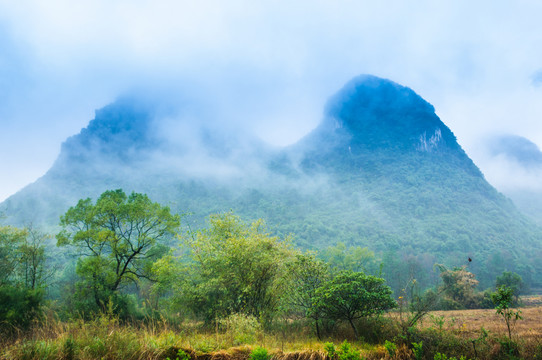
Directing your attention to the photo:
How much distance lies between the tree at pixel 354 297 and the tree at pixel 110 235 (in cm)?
1405

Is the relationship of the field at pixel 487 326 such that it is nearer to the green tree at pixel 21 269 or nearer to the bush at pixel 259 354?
the bush at pixel 259 354

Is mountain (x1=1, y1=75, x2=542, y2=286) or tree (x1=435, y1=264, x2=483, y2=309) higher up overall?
mountain (x1=1, y1=75, x2=542, y2=286)

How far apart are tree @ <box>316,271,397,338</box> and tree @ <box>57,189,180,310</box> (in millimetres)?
14052

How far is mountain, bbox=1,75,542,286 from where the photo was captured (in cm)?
8456

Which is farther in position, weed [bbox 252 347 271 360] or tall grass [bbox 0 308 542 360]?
weed [bbox 252 347 271 360]

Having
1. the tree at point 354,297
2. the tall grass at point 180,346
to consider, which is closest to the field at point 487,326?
the tall grass at point 180,346

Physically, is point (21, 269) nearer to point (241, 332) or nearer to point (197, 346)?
point (241, 332)

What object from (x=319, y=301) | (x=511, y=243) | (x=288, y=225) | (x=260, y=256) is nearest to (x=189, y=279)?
(x=260, y=256)

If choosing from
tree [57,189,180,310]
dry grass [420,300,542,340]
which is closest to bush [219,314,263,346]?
dry grass [420,300,542,340]

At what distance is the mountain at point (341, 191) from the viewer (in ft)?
277

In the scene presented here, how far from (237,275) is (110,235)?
10.3 meters

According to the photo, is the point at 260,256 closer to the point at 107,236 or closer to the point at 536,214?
the point at 107,236

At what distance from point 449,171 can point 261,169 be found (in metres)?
116

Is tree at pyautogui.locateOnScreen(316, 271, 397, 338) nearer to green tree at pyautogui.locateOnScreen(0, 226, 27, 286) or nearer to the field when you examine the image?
the field
